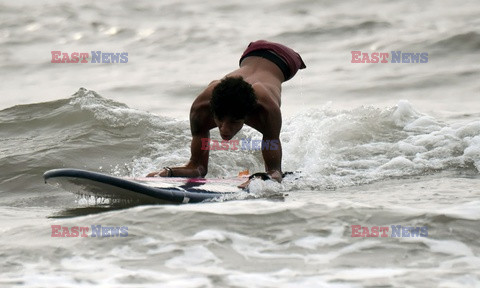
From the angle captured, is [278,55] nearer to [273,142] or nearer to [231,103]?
[273,142]

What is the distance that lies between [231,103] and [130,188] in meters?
0.88

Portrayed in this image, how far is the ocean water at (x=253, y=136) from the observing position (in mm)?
4387

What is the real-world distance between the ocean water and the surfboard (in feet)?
0.41

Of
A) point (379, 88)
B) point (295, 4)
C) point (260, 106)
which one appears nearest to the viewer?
point (260, 106)

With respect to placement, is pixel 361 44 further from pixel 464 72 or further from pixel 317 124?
pixel 317 124

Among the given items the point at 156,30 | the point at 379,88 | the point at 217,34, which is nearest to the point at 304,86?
the point at 379,88

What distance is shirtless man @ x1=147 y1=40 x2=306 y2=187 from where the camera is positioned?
585 centimetres

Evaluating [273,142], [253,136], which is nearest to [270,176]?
[273,142]

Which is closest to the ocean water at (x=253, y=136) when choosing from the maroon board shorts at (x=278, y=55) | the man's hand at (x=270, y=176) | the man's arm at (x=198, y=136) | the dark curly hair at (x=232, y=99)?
the man's hand at (x=270, y=176)

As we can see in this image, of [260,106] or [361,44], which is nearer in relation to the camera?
[260,106]

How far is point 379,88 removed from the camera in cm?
1076

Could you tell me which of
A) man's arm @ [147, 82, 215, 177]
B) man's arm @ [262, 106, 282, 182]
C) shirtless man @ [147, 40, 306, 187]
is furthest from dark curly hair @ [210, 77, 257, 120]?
man's arm @ [147, 82, 215, 177]

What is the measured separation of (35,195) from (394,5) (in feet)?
27.8

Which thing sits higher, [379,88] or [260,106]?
[379,88]
